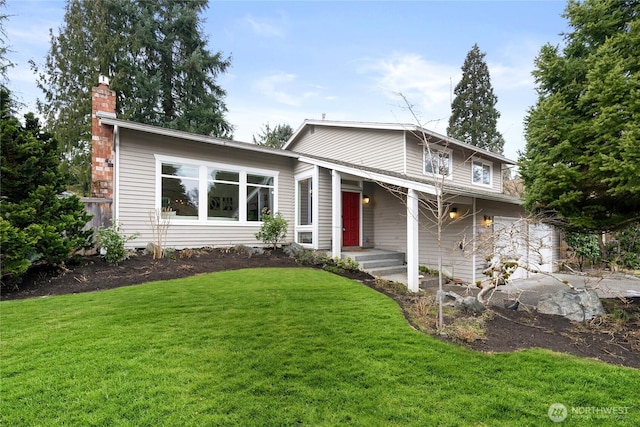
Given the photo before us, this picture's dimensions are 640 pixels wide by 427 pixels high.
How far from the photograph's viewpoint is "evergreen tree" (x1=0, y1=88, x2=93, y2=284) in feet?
17.4

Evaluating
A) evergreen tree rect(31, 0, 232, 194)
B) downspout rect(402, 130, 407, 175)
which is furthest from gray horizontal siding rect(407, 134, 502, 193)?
evergreen tree rect(31, 0, 232, 194)

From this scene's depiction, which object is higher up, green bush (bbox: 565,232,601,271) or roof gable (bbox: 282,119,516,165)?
roof gable (bbox: 282,119,516,165)

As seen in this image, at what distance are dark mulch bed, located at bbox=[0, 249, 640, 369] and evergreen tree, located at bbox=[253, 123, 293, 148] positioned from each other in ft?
65.5

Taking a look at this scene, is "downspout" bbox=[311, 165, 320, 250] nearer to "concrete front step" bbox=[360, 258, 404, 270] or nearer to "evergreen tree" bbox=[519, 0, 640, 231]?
"concrete front step" bbox=[360, 258, 404, 270]

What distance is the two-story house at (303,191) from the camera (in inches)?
312

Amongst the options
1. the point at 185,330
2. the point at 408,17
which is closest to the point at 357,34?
the point at 408,17

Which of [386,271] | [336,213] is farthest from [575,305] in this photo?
[336,213]

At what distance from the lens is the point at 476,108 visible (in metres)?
26.1

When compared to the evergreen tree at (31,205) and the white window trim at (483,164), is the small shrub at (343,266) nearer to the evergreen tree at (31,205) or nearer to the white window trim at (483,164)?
the evergreen tree at (31,205)

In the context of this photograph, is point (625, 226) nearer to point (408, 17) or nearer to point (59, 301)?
point (408, 17)

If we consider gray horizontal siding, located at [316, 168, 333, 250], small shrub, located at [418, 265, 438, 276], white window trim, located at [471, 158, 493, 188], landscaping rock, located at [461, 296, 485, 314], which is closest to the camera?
landscaping rock, located at [461, 296, 485, 314]

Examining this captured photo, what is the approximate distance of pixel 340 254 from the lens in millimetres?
9102

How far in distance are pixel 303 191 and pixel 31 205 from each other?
700cm

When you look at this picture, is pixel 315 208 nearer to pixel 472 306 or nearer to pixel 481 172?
pixel 472 306
